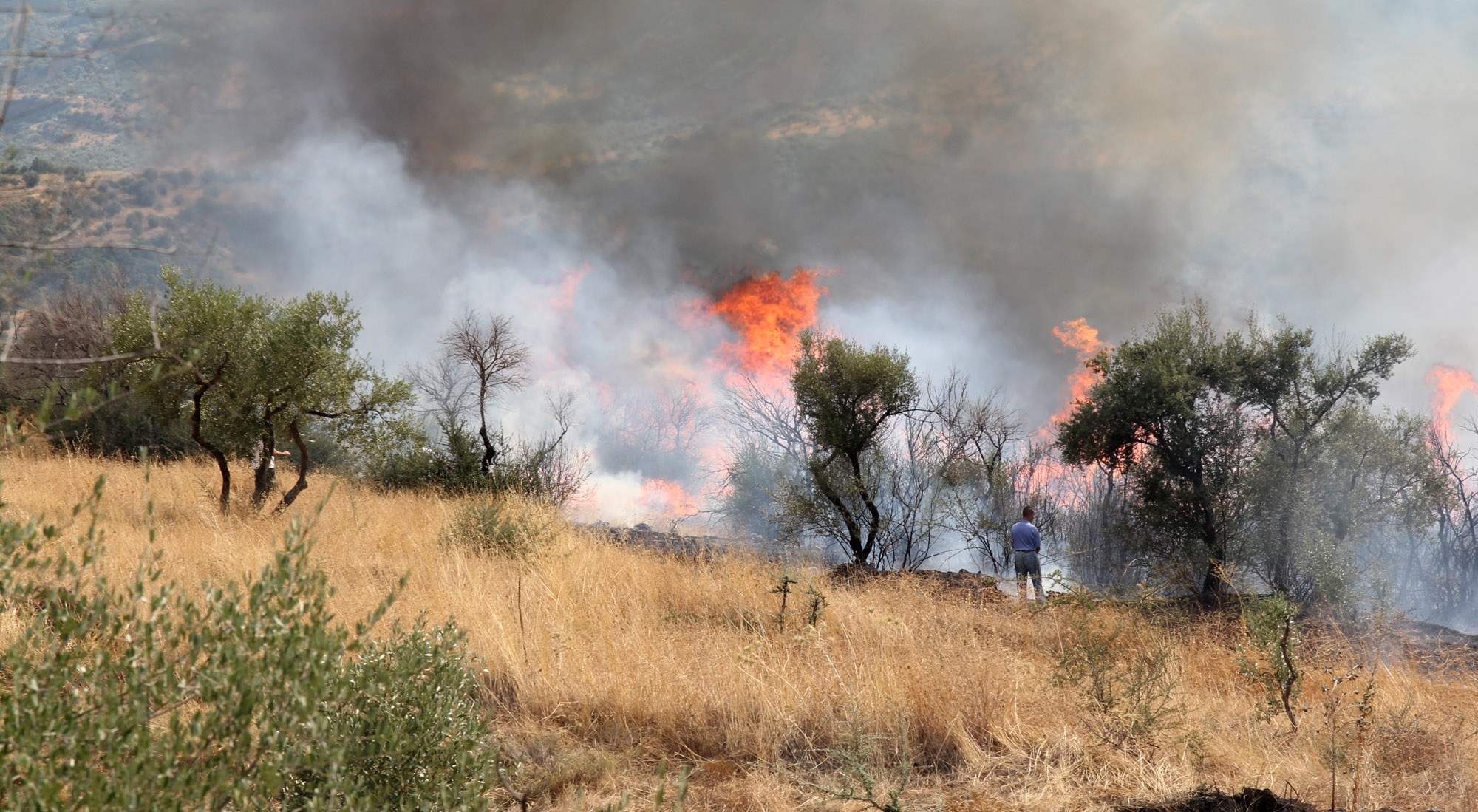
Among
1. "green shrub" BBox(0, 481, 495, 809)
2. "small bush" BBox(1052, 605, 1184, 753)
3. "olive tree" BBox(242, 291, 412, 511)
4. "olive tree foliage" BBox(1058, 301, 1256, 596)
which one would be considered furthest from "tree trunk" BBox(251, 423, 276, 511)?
"olive tree foliage" BBox(1058, 301, 1256, 596)

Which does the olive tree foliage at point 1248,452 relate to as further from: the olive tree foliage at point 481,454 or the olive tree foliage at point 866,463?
the olive tree foliage at point 481,454

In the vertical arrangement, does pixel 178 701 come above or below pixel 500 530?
below

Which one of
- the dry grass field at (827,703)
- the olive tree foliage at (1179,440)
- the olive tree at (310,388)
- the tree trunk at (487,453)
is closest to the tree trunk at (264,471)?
the olive tree at (310,388)

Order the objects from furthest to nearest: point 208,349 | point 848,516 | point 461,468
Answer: point 461,468 → point 848,516 → point 208,349

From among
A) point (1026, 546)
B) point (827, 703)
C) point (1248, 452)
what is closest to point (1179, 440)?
point (1248, 452)

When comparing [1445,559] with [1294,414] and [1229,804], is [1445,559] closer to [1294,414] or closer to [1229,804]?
[1294,414]

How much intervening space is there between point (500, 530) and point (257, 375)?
5.46 m

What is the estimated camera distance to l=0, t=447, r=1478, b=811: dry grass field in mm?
4461

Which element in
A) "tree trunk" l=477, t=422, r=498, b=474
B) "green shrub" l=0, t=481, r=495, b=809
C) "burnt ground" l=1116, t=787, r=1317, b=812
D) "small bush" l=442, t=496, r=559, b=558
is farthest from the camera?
"tree trunk" l=477, t=422, r=498, b=474

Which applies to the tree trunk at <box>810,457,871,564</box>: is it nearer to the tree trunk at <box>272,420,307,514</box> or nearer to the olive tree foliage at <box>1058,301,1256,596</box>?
the olive tree foliage at <box>1058,301,1256,596</box>

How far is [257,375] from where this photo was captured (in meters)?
12.9

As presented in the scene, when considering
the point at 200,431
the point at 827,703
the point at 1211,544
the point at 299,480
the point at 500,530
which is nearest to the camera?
the point at 827,703

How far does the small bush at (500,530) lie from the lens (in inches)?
422

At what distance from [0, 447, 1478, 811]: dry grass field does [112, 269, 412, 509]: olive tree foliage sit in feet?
12.1
